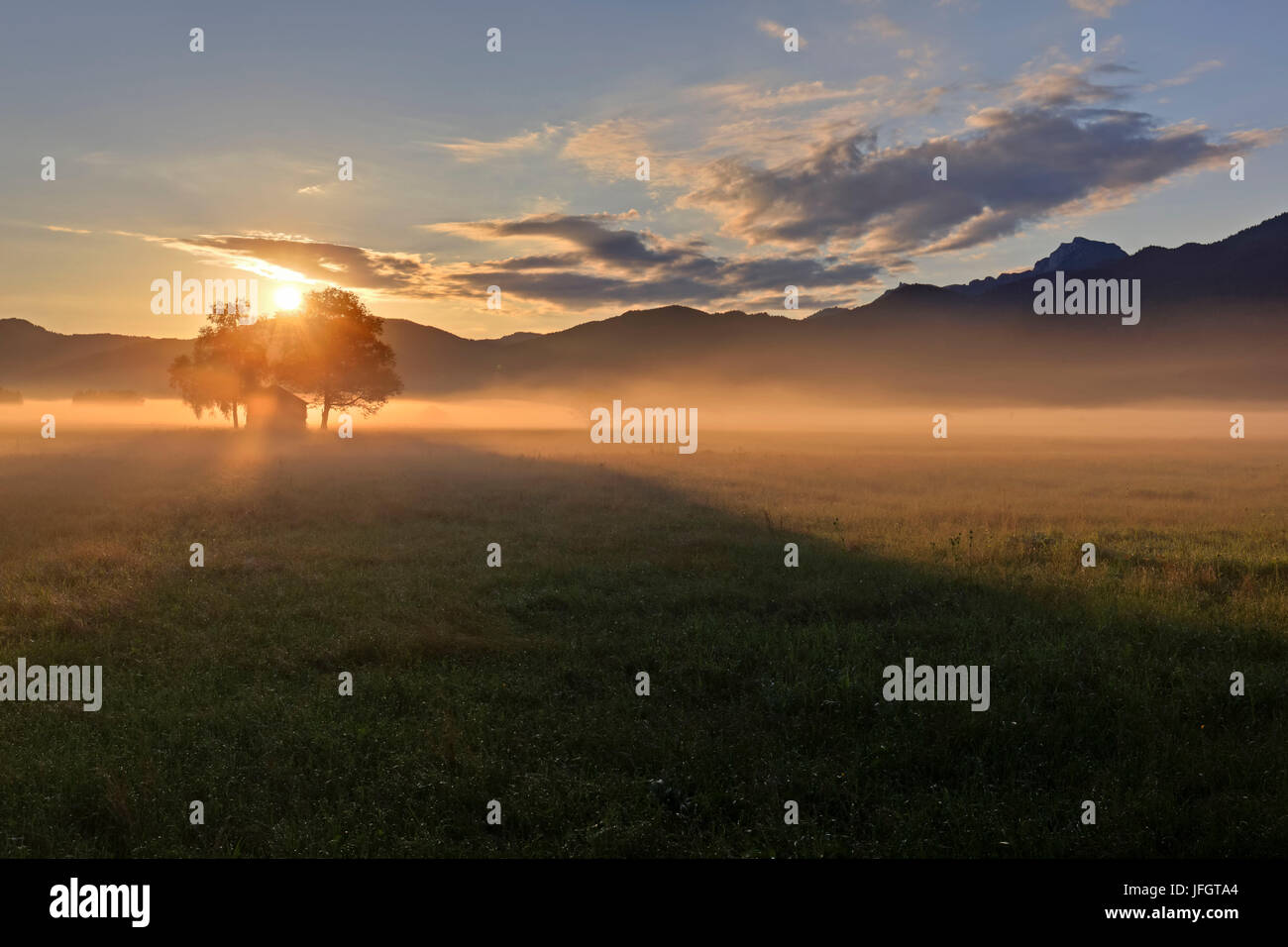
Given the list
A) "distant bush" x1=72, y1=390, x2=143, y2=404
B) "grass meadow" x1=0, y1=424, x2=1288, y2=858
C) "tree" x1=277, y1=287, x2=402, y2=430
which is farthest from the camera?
"distant bush" x1=72, y1=390, x2=143, y2=404

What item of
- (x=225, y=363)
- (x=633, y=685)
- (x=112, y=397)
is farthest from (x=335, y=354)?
(x=112, y=397)

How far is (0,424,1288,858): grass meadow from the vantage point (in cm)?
765

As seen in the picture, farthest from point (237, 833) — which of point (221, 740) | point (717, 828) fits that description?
point (717, 828)

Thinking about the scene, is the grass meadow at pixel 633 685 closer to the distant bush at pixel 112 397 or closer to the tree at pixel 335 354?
the tree at pixel 335 354

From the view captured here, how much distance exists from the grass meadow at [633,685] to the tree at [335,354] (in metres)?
49.6

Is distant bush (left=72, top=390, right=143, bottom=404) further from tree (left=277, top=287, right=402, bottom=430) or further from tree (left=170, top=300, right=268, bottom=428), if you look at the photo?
tree (left=277, top=287, right=402, bottom=430)

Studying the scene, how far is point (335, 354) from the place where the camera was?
71500mm

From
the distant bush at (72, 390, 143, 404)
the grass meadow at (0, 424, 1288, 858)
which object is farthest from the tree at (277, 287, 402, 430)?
the distant bush at (72, 390, 143, 404)

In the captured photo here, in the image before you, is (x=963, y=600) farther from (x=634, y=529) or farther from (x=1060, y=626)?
(x=634, y=529)

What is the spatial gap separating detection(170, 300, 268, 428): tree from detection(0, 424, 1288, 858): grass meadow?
51.3m

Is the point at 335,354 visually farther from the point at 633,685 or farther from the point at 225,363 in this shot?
the point at 633,685

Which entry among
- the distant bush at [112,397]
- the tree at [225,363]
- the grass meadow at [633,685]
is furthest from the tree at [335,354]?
the distant bush at [112,397]

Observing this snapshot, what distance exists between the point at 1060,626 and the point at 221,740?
12.8 meters

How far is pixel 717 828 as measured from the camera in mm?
7695
